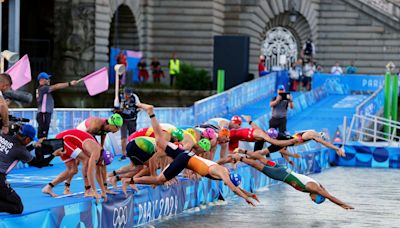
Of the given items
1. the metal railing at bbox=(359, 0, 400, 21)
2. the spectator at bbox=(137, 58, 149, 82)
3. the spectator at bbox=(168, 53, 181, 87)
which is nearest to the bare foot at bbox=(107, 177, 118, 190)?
the spectator at bbox=(168, 53, 181, 87)

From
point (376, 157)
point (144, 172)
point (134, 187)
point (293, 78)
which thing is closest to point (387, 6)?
point (293, 78)

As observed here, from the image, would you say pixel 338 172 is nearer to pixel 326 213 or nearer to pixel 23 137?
pixel 326 213

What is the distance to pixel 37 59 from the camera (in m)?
48.0

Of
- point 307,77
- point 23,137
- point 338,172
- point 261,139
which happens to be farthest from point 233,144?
point 307,77

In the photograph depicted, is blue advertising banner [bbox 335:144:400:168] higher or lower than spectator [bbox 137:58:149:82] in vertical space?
lower

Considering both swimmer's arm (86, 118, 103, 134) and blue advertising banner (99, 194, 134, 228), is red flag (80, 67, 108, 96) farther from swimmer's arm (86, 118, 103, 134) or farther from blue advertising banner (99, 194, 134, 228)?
blue advertising banner (99, 194, 134, 228)

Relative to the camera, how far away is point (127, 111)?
944 inches

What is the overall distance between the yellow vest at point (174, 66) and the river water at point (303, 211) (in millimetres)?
26602

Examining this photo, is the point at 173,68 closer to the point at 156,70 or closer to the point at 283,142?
the point at 156,70

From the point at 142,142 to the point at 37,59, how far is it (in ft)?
99.9

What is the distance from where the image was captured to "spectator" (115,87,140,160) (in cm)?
2295

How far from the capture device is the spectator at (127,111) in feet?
75.3

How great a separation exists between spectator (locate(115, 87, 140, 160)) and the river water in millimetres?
3082

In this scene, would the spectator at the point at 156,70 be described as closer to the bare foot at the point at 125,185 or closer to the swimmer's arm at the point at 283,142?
the swimmer's arm at the point at 283,142
